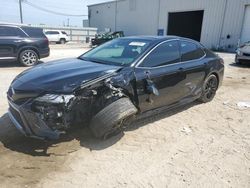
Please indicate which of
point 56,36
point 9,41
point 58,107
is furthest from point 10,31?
point 56,36

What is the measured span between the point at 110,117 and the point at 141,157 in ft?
2.32

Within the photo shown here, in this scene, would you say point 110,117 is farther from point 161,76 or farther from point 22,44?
point 22,44

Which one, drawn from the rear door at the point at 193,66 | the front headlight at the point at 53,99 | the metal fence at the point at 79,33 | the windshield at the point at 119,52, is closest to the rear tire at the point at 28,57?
the windshield at the point at 119,52

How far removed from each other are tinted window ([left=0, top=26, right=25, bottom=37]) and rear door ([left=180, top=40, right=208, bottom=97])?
25.1 ft

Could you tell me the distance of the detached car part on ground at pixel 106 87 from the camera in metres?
3.36

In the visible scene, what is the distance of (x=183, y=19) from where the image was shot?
27.8m

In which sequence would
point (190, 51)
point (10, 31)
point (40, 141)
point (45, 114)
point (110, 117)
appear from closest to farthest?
point (45, 114) < point (110, 117) < point (40, 141) < point (190, 51) < point (10, 31)

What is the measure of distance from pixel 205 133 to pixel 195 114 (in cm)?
92

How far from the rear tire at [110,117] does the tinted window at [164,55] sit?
0.90m

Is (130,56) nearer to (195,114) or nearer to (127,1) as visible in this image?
(195,114)

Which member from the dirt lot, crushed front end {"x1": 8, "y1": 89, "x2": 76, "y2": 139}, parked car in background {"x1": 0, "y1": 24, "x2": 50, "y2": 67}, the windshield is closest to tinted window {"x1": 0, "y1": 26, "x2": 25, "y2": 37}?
parked car in background {"x1": 0, "y1": 24, "x2": 50, "y2": 67}

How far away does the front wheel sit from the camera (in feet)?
19.1

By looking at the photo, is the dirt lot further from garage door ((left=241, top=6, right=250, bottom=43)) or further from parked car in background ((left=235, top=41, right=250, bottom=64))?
garage door ((left=241, top=6, right=250, bottom=43))

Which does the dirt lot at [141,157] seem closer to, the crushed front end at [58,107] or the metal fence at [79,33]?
the crushed front end at [58,107]
